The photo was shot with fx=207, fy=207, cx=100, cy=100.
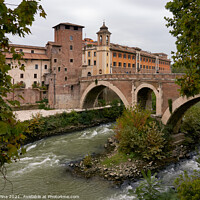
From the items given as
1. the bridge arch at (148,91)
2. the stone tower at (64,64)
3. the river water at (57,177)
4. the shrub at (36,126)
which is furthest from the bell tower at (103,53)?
the river water at (57,177)

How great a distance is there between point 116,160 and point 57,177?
13.3ft

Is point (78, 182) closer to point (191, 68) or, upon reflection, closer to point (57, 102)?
point (191, 68)

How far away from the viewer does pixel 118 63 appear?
41.0 m

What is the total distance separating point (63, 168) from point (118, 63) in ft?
99.4

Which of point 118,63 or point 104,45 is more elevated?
point 104,45

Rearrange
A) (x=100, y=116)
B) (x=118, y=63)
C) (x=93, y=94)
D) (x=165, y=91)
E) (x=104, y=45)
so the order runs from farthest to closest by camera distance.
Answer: (x=118, y=63)
(x=104, y=45)
(x=93, y=94)
(x=100, y=116)
(x=165, y=91)

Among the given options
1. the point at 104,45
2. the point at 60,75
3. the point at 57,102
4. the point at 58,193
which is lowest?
the point at 58,193

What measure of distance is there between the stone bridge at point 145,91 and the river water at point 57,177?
4616 millimetres

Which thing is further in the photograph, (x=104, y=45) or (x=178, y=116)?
(x=104, y=45)

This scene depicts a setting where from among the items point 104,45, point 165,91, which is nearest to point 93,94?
point 104,45

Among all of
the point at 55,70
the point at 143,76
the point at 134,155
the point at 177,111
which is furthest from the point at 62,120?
the point at 177,111

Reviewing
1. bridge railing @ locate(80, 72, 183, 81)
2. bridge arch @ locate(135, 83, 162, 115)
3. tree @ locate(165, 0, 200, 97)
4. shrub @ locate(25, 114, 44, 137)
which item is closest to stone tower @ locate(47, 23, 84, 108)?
bridge railing @ locate(80, 72, 183, 81)

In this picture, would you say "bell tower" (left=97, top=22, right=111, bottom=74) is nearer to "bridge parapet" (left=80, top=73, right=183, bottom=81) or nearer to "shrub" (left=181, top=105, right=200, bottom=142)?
"bridge parapet" (left=80, top=73, right=183, bottom=81)

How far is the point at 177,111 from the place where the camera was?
17.5 meters
